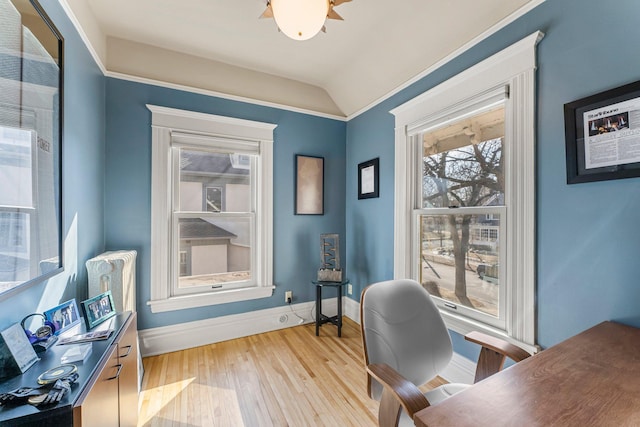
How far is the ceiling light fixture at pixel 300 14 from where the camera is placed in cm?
142

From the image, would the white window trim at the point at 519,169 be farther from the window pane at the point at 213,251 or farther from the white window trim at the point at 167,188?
the window pane at the point at 213,251

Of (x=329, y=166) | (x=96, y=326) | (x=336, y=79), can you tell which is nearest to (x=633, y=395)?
(x=96, y=326)

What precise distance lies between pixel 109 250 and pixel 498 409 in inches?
111

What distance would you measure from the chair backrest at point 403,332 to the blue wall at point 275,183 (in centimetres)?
189

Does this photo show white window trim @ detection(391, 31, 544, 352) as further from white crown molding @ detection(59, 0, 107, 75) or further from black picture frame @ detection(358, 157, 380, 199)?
white crown molding @ detection(59, 0, 107, 75)

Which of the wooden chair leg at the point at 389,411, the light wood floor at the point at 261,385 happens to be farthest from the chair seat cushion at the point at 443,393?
the light wood floor at the point at 261,385

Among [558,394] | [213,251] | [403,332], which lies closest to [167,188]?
[213,251]

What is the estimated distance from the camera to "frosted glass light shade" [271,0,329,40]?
4.65ft

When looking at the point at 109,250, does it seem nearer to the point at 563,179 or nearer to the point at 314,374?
the point at 314,374

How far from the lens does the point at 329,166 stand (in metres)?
3.35

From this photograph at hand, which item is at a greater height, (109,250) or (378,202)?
(378,202)

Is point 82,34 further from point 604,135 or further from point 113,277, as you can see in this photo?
point 604,135

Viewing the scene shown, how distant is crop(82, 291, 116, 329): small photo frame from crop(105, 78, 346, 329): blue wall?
3.09ft

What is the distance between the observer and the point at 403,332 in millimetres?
1293
